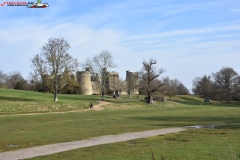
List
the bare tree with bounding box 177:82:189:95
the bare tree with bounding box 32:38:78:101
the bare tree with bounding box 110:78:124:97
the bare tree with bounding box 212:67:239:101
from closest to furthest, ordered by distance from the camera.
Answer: the bare tree with bounding box 32:38:78:101 < the bare tree with bounding box 212:67:239:101 < the bare tree with bounding box 110:78:124:97 < the bare tree with bounding box 177:82:189:95

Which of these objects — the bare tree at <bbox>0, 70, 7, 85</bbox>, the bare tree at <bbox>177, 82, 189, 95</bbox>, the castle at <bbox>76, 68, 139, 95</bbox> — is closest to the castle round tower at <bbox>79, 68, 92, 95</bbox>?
the castle at <bbox>76, 68, 139, 95</bbox>

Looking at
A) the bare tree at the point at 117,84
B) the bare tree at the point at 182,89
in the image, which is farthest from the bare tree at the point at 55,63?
the bare tree at the point at 182,89

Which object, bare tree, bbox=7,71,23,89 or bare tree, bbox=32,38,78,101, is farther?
bare tree, bbox=7,71,23,89

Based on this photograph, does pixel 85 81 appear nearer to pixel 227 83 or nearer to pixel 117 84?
pixel 117 84

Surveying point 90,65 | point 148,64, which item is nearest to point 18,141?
point 148,64

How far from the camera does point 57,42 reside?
54.3 metres

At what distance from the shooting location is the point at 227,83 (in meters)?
102

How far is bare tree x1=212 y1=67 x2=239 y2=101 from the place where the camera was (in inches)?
3991

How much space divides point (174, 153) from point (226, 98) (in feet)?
319

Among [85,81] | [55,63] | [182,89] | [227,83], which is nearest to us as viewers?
[55,63]

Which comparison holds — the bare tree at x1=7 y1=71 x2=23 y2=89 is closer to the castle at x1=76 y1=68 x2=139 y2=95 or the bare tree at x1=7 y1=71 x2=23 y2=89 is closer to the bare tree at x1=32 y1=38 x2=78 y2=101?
the castle at x1=76 y1=68 x2=139 y2=95

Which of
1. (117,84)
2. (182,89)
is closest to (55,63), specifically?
(117,84)

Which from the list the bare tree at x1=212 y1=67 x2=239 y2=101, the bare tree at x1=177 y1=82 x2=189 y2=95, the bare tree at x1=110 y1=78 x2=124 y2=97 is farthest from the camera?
the bare tree at x1=177 y1=82 x2=189 y2=95

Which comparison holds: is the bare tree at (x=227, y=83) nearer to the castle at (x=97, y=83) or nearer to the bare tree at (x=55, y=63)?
the castle at (x=97, y=83)
